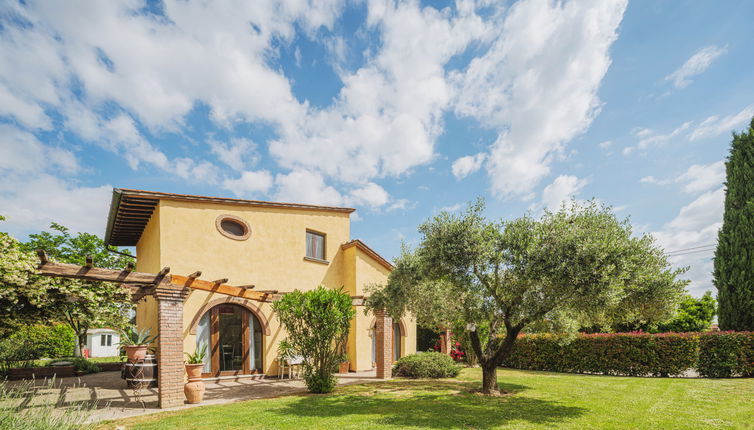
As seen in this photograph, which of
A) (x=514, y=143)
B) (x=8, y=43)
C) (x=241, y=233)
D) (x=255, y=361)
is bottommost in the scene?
(x=255, y=361)

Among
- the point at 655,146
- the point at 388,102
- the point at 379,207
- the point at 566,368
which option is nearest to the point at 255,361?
the point at 379,207

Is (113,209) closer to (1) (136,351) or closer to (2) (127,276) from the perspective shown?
(1) (136,351)

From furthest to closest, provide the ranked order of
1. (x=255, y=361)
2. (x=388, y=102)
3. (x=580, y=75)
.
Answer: (x=255, y=361), (x=388, y=102), (x=580, y=75)

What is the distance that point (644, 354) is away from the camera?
15.1 metres

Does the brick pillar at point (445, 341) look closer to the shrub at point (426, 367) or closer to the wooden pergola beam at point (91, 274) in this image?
the shrub at point (426, 367)

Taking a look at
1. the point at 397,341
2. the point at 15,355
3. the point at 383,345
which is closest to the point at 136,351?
the point at 383,345

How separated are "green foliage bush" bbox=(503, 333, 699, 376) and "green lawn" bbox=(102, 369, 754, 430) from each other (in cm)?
175

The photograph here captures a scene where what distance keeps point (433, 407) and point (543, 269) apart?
166 inches

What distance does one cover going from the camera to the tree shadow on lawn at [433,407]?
8117mm

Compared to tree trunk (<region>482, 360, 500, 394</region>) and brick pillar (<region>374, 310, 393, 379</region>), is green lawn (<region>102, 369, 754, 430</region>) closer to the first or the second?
tree trunk (<region>482, 360, 500, 394</region>)

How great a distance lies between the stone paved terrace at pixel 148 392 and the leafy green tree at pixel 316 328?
2.92 ft

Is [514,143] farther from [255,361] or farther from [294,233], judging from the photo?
[255,361]

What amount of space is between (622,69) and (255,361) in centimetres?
1525

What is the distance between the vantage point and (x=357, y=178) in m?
15.7
